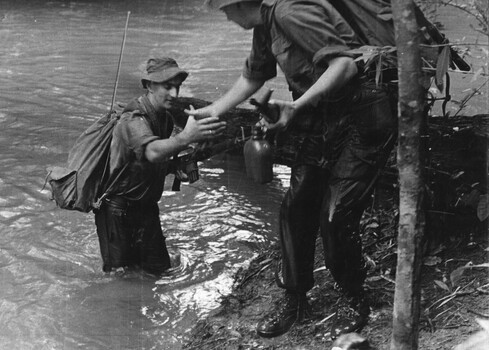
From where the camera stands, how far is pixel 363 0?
171 inches

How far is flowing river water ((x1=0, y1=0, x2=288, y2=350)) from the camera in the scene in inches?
212

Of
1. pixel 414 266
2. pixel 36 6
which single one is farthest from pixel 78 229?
pixel 36 6

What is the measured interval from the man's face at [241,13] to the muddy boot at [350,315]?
5.85 ft

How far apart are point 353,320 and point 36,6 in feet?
49.3

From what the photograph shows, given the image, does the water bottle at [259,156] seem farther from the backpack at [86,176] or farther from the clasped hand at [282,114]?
the backpack at [86,176]

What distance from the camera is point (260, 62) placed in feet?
15.8

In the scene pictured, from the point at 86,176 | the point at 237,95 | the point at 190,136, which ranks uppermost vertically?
the point at 237,95

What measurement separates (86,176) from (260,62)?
62.7 inches

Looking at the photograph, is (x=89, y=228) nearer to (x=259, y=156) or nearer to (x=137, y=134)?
(x=137, y=134)

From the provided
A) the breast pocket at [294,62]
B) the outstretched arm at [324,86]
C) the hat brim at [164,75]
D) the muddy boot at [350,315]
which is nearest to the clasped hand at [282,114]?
the outstretched arm at [324,86]

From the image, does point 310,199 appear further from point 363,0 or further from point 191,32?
point 191,32

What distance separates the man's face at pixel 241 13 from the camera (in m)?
4.43

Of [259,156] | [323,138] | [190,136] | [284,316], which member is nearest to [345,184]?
[323,138]

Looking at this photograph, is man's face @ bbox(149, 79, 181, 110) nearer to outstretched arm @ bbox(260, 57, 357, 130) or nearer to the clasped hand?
the clasped hand
